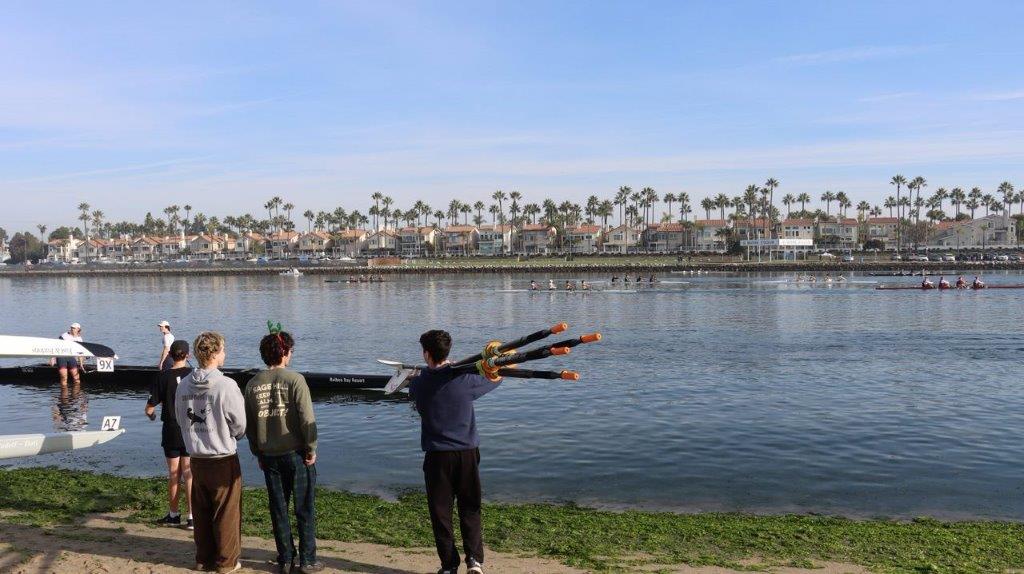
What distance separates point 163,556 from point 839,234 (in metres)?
200

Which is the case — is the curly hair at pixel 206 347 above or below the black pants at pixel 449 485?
above

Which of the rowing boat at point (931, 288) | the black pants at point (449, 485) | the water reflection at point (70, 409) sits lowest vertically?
the rowing boat at point (931, 288)

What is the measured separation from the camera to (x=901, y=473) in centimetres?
1363

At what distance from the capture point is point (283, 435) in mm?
6941

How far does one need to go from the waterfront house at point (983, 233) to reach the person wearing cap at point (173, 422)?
19955 cm

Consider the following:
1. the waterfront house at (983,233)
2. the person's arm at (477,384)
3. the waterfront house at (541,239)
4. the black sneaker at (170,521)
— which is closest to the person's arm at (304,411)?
the person's arm at (477,384)

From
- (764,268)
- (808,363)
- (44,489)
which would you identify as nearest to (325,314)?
(808,363)

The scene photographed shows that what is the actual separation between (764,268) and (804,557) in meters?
144

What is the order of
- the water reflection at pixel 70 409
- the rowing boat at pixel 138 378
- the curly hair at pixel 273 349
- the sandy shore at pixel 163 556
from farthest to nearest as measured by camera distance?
1. the rowing boat at pixel 138 378
2. the water reflection at pixel 70 409
3. the sandy shore at pixel 163 556
4. the curly hair at pixel 273 349

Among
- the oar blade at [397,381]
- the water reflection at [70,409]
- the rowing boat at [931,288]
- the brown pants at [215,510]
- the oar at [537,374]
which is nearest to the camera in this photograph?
the oar at [537,374]

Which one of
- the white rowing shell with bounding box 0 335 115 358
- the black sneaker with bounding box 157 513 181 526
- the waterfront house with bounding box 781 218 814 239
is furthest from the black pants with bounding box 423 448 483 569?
the waterfront house with bounding box 781 218 814 239

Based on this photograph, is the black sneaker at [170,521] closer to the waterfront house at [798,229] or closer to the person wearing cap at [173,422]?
the person wearing cap at [173,422]

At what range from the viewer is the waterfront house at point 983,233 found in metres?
179

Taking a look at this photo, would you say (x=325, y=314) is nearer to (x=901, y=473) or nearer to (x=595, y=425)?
(x=595, y=425)
